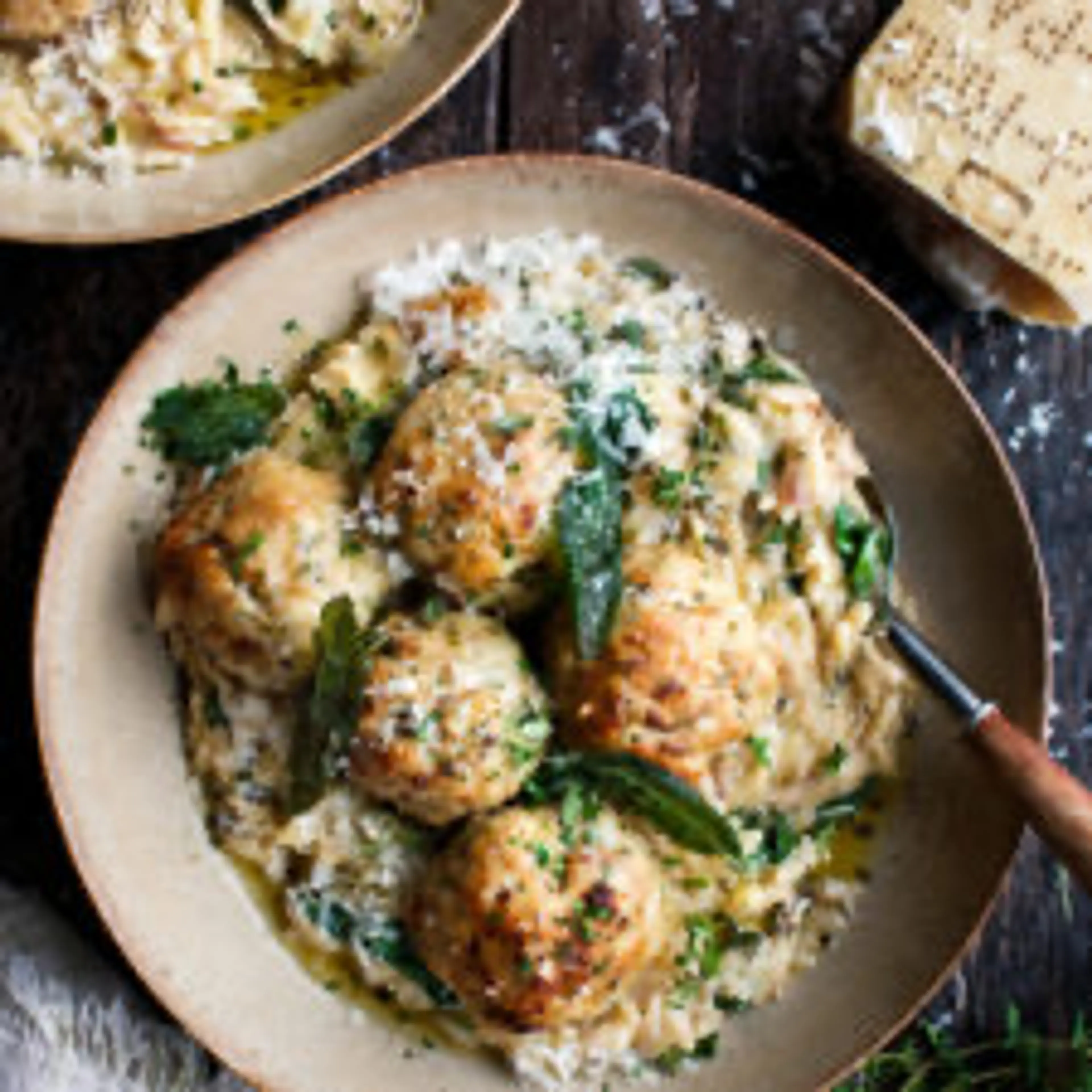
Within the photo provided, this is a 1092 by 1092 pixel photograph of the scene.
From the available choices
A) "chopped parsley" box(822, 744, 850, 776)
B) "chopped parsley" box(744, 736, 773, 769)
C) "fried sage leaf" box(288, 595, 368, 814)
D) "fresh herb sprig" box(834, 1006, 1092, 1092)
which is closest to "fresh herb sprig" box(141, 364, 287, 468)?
"fried sage leaf" box(288, 595, 368, 814)

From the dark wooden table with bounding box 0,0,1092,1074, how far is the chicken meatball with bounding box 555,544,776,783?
3.51 feet

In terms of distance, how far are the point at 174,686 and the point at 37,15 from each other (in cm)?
140

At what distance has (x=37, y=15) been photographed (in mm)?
3359

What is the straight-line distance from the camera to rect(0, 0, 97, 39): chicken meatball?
132 inches

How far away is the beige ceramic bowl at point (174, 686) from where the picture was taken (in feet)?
10.9

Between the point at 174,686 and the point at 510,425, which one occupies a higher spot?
the point at 510,425

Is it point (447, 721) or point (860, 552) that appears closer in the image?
point (447, 721)

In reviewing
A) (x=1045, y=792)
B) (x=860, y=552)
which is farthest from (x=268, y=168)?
(x=1045, y=792)

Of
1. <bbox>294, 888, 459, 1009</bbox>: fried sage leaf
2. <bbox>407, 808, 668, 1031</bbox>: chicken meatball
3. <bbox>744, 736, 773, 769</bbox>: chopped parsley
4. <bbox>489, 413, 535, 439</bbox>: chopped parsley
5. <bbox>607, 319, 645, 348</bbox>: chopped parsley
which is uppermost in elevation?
<bbox>607, 319, 645, 348</bbox>: chopped parsley

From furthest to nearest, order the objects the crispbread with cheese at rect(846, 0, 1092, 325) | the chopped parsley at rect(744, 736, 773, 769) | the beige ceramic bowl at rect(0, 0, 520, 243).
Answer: the crispbread with cheese at rect(846, 0, 1092, 325) < the beige ceramic bowl at rect(0, 0, 520, 243) < the chopped parsley at rect(744, 736, 773, 769)

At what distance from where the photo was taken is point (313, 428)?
3.34 metres

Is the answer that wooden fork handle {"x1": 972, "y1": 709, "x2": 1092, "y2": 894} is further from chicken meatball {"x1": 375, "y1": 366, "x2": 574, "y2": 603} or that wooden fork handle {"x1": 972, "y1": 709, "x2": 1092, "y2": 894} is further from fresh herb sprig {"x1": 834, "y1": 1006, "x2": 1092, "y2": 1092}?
chicken meatball {"x1": 375, "y1": 366, "x2": 574, "y2": 603}

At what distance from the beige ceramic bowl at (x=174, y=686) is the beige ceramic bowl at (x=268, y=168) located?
0.50ft

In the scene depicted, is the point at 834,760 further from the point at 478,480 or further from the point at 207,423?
the point at 207,423
